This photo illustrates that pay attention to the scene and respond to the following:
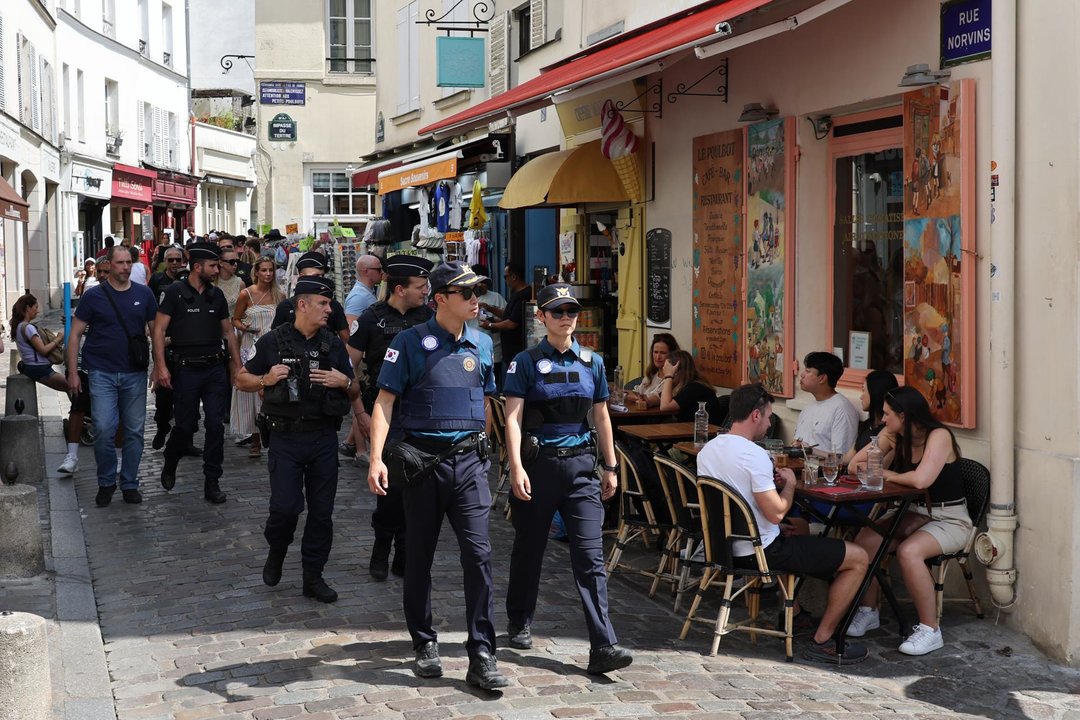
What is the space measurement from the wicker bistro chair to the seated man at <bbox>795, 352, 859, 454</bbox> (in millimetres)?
1464

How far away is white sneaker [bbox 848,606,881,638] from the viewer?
6852 mm

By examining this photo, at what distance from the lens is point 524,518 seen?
20.3 ft

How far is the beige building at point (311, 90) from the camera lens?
1171 inches

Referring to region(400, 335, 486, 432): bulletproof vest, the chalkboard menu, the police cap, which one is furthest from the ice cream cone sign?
region(400, 335, 486, 432): bulletproof vest

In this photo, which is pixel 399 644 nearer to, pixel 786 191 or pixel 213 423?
pixel 213 423

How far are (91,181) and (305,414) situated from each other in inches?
1154

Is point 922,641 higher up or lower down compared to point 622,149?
lower down

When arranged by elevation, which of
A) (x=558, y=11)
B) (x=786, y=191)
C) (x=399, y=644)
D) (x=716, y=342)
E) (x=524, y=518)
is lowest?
(x=399, y=644)

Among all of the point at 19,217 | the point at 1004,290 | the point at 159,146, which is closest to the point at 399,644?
the point at 1004,290

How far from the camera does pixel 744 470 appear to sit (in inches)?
253

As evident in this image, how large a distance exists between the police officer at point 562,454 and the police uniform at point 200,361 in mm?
4247

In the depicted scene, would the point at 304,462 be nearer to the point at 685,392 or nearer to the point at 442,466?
the point at 442,466

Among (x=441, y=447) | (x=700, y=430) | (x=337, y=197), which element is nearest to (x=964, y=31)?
(x=700, y=430)

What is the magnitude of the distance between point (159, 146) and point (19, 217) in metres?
24.1
